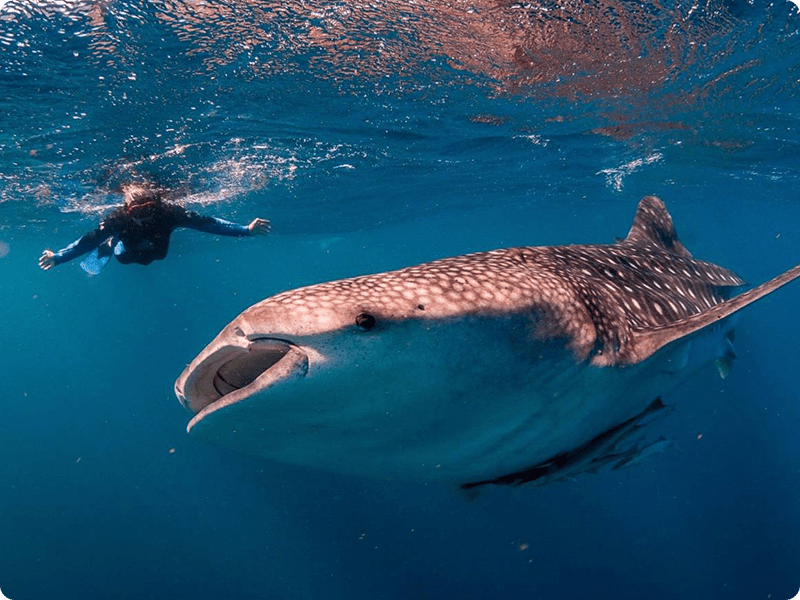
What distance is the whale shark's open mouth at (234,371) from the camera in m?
2.00

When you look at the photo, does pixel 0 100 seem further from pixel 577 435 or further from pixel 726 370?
pixel 726 370

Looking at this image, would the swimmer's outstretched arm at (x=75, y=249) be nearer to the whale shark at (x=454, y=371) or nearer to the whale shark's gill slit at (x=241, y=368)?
the whale shark's gill slit at (x=241, y=368)

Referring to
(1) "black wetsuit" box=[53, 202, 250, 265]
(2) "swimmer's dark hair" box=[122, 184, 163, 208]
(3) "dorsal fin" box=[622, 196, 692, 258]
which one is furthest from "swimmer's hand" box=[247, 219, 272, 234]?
(3) "dorsal fin" box=[622, 196, 692, 258]

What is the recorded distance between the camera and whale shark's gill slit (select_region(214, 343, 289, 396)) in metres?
2.45

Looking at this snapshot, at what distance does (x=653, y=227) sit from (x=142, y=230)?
39.3 ft

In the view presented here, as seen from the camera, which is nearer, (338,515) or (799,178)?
(338,515)

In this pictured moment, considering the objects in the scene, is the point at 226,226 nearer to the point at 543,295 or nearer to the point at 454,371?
the point at 543,295

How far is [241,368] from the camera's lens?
2602 millimetres

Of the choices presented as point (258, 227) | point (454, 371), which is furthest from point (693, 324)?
point (258, 227)

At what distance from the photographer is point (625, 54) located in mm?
9328

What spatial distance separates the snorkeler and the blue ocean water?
3.01 ft

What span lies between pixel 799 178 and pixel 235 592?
1023 inches

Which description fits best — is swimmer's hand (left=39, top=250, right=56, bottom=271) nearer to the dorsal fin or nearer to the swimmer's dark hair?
the swimmer's dark hair

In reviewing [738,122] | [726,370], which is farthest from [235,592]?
[738,122]
